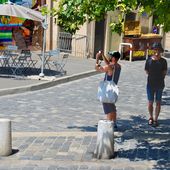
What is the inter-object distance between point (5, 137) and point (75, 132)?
1.92m

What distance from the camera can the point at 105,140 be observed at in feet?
23.3

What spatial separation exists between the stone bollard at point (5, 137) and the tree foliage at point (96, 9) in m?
1.90

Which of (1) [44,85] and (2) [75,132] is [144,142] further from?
(1) [44,85]

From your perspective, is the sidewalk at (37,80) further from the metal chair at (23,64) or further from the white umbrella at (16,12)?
the white umbrella at (16,12)

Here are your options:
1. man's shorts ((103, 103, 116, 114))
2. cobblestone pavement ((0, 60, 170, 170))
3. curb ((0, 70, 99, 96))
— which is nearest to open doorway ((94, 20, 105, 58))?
curb ((0, 70, 99, 96))

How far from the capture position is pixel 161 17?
240 inches

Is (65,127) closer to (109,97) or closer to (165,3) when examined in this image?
(109,97)

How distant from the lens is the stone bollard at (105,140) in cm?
706

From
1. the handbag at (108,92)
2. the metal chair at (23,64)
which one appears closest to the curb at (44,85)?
the metal chair at (23,64)

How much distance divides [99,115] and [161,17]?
4.81 meters

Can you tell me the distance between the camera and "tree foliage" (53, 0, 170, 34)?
20.0ft

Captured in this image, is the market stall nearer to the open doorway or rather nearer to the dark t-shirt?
the open doorway

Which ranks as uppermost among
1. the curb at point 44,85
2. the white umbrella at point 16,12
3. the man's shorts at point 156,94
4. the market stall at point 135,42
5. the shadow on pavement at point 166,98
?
the white umbrella at point 16,12

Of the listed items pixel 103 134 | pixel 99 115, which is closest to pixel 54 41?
pixel 99 115
